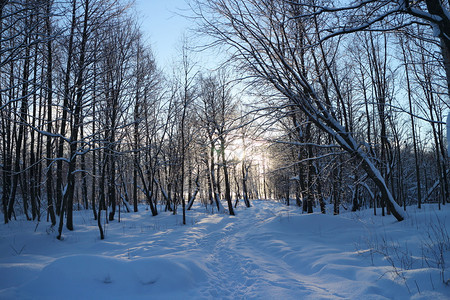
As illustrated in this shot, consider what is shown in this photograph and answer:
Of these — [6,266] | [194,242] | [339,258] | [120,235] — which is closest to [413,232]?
[339,258]

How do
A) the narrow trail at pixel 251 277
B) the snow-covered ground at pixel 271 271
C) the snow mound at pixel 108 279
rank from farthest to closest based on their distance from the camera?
1. the narrow trail at pixel 251 277
2. the snow mound at pixel 108 279
3. the snow-covered ground at pixel 271 271

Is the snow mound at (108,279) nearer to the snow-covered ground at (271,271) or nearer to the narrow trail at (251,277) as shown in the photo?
the snow-covered ground at (271,271)

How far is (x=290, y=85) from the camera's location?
232 inches

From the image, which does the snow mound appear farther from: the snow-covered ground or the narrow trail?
the narrow trail

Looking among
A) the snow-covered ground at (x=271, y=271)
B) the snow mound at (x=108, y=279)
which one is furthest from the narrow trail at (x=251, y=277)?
the snow mound at (x=108, y=279)

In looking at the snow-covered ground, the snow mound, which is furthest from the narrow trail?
the snow mound

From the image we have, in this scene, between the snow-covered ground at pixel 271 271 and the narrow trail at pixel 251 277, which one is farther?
the narrow trail at pixel 251 277

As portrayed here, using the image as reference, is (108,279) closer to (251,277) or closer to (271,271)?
(251,277)

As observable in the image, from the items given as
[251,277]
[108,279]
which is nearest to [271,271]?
[251,277]

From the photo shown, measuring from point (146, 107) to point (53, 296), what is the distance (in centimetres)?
1487

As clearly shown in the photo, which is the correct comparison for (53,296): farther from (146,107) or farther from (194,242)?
(146,107)

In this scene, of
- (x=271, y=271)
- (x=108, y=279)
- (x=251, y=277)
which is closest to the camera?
(x=108, y=279)

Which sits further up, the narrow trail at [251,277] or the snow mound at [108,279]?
the snow mound at [108,279]

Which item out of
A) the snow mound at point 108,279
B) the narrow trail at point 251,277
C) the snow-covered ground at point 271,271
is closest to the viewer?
the snow-covered ground at point 271,271
